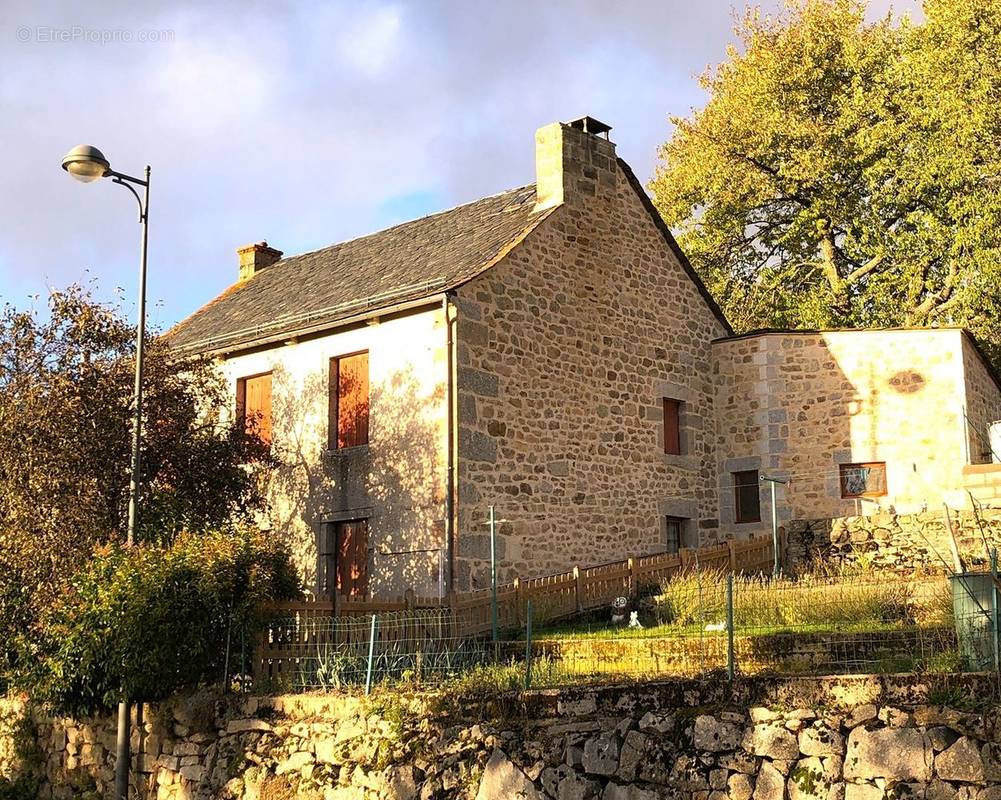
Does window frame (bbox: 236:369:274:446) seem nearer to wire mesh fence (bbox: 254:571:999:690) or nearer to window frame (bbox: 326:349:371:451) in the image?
window frame (bbox: 326:349:371:451)

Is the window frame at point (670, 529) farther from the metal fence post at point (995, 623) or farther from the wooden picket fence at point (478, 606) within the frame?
the metal fence post at point (995, 623)

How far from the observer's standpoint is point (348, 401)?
2036 cm

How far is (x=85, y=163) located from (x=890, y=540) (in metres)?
13.2

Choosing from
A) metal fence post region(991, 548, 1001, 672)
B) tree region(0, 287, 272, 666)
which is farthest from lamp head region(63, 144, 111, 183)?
metal fence post region(991, 548, 1001, 672)

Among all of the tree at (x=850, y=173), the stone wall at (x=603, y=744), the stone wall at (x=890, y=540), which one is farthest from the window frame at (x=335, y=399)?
the tree at (x=850, y=173)

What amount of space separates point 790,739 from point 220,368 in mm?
14560

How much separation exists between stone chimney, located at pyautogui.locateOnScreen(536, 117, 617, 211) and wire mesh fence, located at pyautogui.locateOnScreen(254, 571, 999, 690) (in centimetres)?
732

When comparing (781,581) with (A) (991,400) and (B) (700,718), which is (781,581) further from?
(A) (991,400)

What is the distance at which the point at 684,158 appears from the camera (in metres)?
32.2

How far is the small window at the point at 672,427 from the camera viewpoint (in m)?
22.6

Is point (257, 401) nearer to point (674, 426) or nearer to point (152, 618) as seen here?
point (674, 426)

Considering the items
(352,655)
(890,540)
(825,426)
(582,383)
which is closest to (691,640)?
(352,655)

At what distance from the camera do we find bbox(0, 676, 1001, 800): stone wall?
9719mm

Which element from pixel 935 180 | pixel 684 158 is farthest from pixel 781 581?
pixel 684 158
